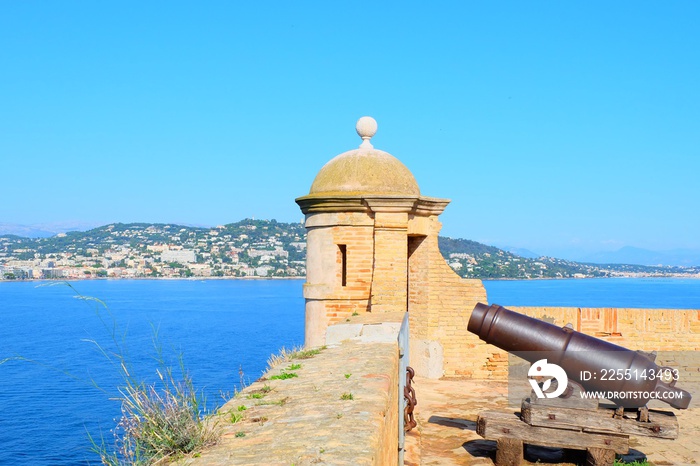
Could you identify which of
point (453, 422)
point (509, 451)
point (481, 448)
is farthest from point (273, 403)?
point (453, 422)

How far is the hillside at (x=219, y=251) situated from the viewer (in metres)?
113

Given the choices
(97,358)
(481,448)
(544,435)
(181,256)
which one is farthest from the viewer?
(181,256)

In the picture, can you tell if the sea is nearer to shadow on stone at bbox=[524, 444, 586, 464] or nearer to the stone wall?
the stone wall

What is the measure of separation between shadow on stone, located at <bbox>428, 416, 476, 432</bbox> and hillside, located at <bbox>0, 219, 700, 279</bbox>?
9403 cm

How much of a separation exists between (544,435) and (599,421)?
438 mm

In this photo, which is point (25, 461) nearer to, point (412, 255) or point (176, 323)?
point (412, 255)

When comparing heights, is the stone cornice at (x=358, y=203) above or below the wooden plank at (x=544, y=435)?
above

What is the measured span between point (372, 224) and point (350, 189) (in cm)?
54

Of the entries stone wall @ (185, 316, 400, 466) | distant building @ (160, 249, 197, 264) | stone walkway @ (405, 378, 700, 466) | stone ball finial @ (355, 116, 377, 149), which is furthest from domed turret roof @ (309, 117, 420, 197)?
distant building @ (160, 249, 197, 264)

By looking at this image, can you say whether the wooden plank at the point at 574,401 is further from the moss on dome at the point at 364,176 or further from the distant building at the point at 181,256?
the distant building at the point at 181,256

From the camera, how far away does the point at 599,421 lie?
562 cm

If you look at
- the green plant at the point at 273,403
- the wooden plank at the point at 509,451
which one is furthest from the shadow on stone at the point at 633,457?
the green plant at the point at 273,403

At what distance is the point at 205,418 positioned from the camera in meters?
3.18

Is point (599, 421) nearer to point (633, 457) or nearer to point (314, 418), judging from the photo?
point (633, 457)
